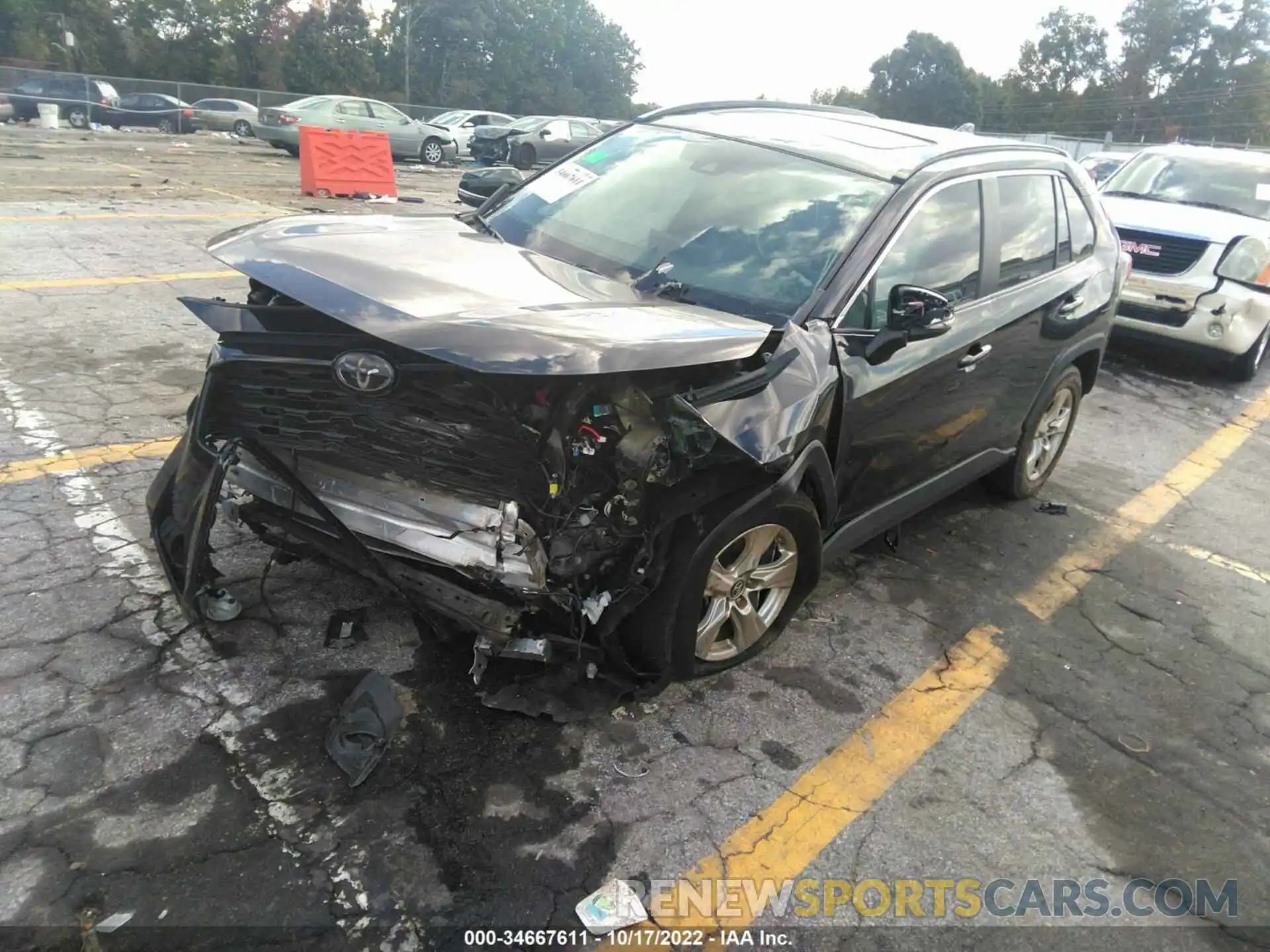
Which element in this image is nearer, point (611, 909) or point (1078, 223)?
point (611, 909)

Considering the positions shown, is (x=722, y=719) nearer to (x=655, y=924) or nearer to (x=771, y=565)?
(x=771, y=565)

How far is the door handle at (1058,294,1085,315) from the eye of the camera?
439cm

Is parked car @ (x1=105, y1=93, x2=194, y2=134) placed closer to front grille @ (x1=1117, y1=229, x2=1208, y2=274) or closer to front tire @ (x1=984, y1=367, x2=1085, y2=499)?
front grille @ (x1=1117, y1=229, x2=1208, y2=274)

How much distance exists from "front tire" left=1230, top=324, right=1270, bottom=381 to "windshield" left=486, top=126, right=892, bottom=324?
655 cm

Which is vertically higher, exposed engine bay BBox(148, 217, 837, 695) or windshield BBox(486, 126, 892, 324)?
windshield BBox(486, 126, 892, 324)

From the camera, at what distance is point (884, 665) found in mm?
3396

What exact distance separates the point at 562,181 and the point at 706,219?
0.94 m

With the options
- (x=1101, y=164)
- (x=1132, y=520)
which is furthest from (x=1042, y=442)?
(x=1101, y=164)

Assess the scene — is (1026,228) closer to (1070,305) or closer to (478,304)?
(1070,305)

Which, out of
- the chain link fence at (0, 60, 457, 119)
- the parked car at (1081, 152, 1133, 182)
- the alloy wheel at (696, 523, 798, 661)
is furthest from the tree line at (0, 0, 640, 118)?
the alloy wheel at (696, 523, 798, 661)

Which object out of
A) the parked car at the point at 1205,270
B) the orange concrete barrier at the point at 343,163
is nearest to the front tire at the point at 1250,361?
the parked car at the point at 1205,270

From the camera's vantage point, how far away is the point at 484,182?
4938mm

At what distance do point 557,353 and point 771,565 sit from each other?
4.30 ft

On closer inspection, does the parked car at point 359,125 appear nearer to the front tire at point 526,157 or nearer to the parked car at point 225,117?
the front tire at point 526,157
